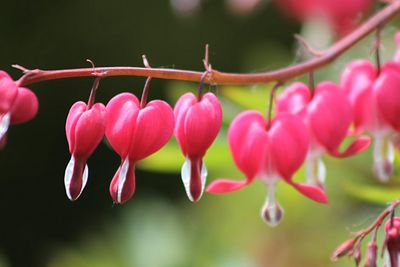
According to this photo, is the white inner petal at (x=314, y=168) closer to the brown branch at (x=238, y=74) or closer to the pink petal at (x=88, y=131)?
the brown branch at (x=238, y=74)

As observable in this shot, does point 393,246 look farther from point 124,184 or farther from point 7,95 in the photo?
point 7,95

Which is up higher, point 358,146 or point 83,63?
point 83,63

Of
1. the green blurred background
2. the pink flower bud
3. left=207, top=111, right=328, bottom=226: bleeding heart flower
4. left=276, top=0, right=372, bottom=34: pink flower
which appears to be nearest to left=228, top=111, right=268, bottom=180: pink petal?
left=207, top=111, right=328, bottom=226: bleeding heart flower

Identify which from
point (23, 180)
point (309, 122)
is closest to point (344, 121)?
point (309, 122)

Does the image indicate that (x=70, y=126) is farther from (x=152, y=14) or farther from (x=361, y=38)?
(x=152, y=14)

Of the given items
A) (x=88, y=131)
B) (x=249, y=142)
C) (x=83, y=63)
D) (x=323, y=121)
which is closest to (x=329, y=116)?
(x=323, y=121)

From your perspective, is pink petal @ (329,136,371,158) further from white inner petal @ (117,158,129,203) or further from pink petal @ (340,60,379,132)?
white inner petal @ (117,158,129,203)

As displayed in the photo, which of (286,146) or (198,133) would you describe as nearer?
(198,133)
